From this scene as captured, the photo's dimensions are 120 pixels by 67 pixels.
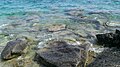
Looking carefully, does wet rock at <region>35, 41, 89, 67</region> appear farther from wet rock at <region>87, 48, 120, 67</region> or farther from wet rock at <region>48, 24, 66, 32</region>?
wet rock at <region>48, 24, 66, 32</region>

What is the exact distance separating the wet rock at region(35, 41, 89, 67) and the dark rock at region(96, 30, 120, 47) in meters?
1.10

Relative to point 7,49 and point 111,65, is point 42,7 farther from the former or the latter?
point 111,65

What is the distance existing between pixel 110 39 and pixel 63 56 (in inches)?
98.4

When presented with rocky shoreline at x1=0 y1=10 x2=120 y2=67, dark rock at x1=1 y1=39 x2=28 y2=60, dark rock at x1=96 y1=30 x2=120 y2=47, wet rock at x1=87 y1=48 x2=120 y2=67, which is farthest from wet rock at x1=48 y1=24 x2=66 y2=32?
wet rock at x1=87 y1=48 x2=120 y2=67

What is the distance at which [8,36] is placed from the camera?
39.0 ft

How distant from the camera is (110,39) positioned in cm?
961

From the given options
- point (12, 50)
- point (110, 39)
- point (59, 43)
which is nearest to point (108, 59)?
point (110, 39)

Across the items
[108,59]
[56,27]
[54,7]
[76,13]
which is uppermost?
[108,59]

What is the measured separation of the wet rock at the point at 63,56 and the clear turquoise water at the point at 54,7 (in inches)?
309

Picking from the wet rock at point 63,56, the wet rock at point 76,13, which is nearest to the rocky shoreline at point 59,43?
the wet rock at point 63,56

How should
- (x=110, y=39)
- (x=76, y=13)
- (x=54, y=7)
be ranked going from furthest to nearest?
(x=54, y=7)
(x=76, y=13)
(x=110, y=39)

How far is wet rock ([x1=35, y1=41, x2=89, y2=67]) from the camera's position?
7.75 meters

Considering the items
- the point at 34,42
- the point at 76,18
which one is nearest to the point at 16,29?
the point at 34,42

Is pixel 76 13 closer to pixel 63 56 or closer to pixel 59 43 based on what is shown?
pixel 59 43
